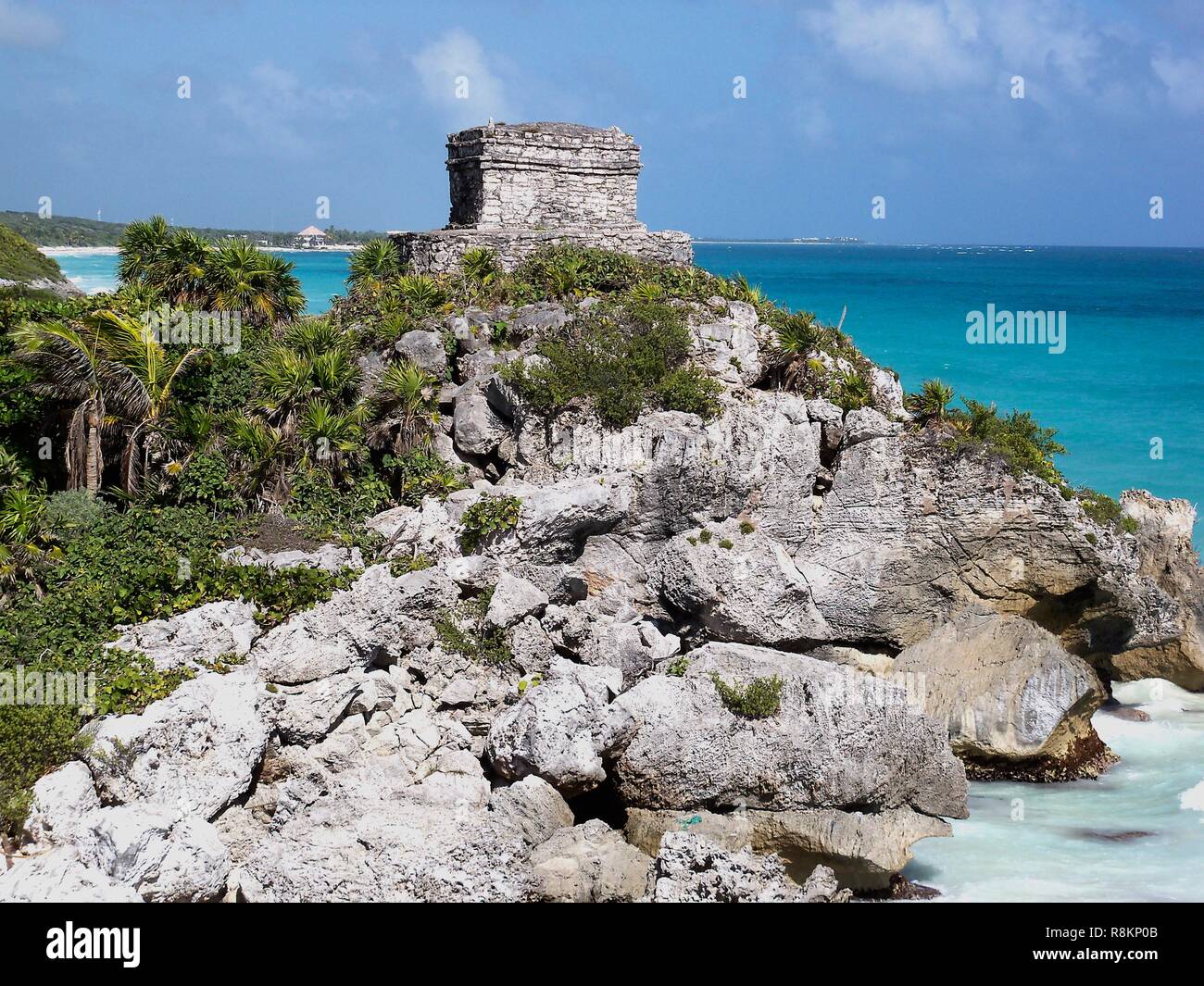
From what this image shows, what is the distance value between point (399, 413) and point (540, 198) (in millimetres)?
6382

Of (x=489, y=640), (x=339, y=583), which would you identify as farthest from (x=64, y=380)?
(x=489, y=640)

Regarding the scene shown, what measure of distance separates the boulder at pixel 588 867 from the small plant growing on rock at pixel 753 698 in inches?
82.8

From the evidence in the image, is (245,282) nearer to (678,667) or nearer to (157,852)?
(678,667)

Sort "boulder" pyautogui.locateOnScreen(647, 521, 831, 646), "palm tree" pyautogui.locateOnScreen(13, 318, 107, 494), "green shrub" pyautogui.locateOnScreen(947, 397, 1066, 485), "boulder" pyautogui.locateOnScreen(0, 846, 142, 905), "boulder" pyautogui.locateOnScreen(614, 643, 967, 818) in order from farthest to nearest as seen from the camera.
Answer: "green shrub" pyautogui.locateOnScreen(947, 397, 1066, 485), "boulder" pyautogui.locateOnScreen(647, 521, 831, 646), "palm tree" pyautogui.locateOnScreen(13, 318, 107, 494), "boulder" pyautogui.locateOnScreen(614, 643, 967, 818), "boulder" pyautogui.locateOnScreen(0, 846, 142, 905)

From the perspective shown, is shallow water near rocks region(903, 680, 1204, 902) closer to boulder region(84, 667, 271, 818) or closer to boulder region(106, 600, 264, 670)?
boulder region(84, 667, 271, 818)

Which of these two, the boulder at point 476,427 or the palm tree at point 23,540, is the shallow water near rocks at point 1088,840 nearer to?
the boulder at point 476,427

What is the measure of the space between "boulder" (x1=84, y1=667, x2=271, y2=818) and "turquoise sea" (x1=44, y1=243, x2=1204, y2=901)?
7.59 meters

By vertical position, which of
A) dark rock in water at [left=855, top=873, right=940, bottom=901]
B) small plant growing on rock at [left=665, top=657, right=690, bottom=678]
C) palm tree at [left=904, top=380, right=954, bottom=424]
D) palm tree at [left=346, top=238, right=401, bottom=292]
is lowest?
dark rock in water at [left=855, top=873, right=940, bottom=901]

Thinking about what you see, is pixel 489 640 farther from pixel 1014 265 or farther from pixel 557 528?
pixel 1014 265

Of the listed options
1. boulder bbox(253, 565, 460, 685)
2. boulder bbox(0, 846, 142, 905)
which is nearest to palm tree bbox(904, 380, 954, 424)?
boulder bbox(253, 565, 460, 685)

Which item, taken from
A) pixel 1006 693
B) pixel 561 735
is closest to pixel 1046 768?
pixel 1006 693

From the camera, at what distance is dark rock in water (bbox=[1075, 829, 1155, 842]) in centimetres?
1338

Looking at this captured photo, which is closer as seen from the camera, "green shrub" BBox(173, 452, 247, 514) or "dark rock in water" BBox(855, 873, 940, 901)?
"dark rock in water" BBox(855, 873, 940, 901)
